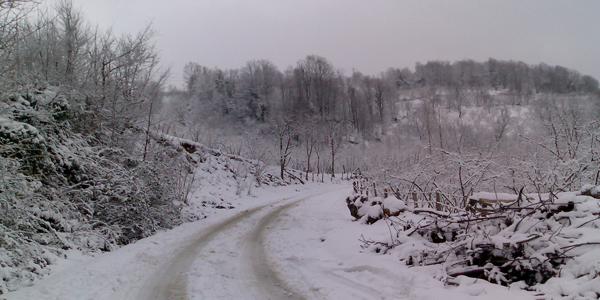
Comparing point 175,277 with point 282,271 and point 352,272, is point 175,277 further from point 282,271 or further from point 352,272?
point 352,272

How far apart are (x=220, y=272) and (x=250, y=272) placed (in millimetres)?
573

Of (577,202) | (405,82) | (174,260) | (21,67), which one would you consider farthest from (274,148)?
(405,82)

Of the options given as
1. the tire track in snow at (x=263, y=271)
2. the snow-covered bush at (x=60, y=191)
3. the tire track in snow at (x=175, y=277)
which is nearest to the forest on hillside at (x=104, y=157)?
the snow-covered bush at (x=60, y=191)

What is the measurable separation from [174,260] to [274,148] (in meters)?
37.6

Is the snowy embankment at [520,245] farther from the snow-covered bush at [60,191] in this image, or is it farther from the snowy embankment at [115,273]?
the snow-covered bush at [60,191]

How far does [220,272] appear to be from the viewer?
7172mm

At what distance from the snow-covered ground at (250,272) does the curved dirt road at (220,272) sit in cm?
2

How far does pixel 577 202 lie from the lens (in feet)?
17.7

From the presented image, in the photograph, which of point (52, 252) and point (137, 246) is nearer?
point (52, 252)

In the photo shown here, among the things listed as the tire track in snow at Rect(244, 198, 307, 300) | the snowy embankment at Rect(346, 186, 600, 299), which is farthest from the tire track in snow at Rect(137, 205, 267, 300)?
the snowy embankment at Rect(346, 186, 600, 299)

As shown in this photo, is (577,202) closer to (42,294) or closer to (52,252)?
(42,294)

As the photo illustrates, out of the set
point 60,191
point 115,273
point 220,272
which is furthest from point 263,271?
point 60,191

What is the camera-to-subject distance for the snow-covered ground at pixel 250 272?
5.69 meters

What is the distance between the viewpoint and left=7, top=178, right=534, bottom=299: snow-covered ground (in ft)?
18.7
